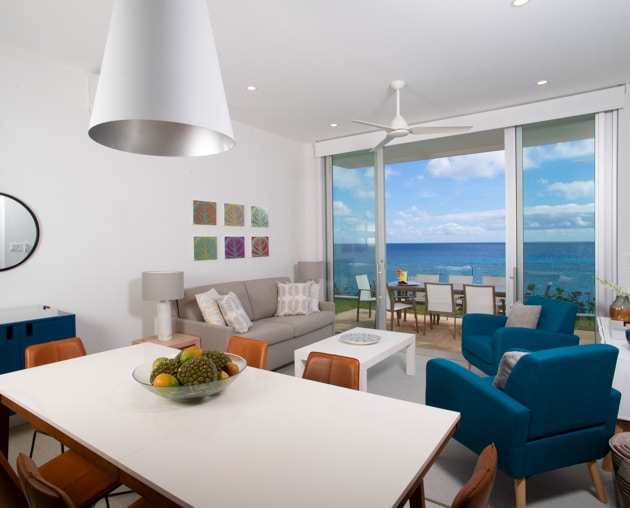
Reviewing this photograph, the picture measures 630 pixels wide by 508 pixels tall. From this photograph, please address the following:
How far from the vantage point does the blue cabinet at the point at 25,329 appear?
274cm

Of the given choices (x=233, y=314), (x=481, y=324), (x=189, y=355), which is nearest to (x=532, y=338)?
(x=481, y=324)

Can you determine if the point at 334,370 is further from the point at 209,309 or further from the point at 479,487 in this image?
the point at 209,309

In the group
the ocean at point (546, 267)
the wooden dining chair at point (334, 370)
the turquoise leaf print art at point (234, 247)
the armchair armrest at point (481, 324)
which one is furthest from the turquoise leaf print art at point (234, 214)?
the wooden dining chair at point (334, 370)

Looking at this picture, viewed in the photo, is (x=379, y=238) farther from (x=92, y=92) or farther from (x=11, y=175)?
(x=11, y=175)

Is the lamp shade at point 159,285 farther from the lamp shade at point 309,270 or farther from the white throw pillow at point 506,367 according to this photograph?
the white throw pillow at point 506,367

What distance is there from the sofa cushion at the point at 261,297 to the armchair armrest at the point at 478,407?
105 inches

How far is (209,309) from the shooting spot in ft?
12.9

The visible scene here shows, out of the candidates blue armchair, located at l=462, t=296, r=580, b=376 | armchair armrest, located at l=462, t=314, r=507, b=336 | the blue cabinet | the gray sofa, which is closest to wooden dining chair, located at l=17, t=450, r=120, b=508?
the blue cabinet

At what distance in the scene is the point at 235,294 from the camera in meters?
4.48

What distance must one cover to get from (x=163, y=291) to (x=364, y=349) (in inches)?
73.5

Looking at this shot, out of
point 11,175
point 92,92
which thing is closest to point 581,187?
point 92,92

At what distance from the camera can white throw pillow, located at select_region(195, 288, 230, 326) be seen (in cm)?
392

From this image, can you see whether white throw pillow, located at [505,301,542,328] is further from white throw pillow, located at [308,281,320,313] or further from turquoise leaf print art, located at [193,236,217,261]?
turquoise leaf print art, located at [193,236,217,261]

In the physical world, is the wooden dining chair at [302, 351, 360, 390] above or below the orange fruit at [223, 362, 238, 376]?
below
